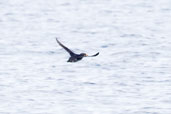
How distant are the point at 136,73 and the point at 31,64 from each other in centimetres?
441

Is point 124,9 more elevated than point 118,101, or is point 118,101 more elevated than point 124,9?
point 118,101

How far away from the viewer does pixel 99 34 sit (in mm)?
40094

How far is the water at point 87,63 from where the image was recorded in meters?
24.4

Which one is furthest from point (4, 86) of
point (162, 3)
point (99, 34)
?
point (162, 3)

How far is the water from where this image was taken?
2444 centimetres

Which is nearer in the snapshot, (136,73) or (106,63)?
(136,73)

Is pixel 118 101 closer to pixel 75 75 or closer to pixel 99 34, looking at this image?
pixel 75 75

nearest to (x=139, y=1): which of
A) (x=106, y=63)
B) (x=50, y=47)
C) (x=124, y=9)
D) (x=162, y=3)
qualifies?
(x=162, y=3)

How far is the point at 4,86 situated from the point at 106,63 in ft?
19.3

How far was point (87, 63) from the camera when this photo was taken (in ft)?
103

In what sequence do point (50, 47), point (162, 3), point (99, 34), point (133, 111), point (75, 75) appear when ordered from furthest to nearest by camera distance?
1. point (162, 3)
2. point (99, 34)
3. point (50, 47)
4. point (75, 75)
5. point (133, 111)

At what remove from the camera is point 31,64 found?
3062 centimetres

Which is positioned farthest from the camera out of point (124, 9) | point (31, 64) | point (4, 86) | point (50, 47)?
point (124, 9)

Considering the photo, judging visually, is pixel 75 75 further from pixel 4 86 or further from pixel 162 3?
pixel 162 3
